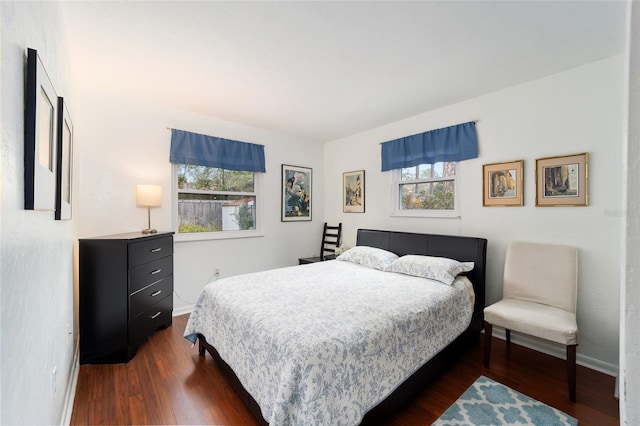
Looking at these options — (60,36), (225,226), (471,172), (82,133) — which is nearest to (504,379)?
(471,172)

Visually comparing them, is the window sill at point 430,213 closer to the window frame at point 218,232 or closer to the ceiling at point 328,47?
the ceiling at point 328,47

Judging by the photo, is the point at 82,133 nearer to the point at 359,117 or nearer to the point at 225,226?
the point at 225,226

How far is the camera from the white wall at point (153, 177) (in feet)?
9.33

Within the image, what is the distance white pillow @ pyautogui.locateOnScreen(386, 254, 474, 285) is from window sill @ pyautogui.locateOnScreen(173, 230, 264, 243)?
209 cm

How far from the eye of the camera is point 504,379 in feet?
7.10

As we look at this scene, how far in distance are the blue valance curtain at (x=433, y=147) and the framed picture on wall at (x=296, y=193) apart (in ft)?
4.49

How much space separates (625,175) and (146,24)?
2.47m

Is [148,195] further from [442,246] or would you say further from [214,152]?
[442,246]

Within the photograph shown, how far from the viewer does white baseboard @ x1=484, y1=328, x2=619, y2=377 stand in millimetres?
2227

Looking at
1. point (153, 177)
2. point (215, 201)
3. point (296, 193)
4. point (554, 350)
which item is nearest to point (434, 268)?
point (554, 350)

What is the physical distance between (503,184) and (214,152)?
336cm

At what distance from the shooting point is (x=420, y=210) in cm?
353

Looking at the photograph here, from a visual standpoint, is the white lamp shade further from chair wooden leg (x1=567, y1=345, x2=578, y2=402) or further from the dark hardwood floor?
chair wooden leg (x1=567, y1=345, x2=578, y2=402)

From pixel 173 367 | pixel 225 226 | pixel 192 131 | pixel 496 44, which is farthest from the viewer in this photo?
pixel 225 226
